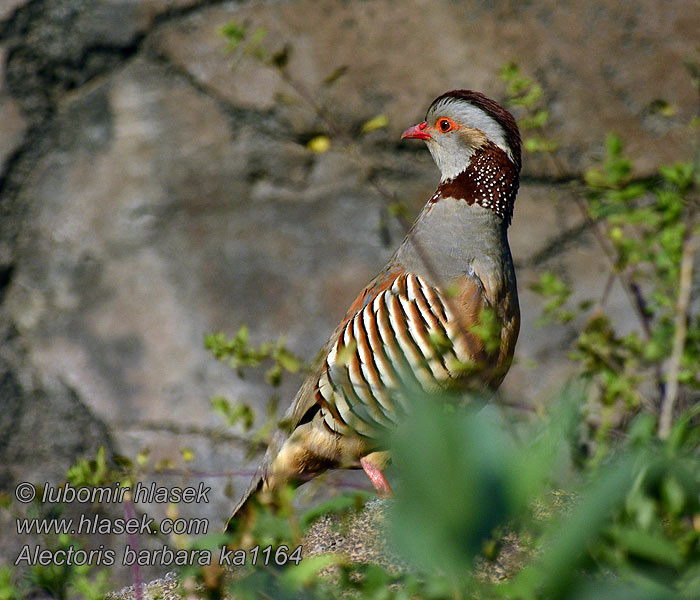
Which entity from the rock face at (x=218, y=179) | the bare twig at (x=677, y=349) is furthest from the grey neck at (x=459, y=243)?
the rock face at (x=218, y=179)

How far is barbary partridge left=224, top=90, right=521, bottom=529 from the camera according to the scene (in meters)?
2.60

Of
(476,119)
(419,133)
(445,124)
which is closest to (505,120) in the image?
(476,119)

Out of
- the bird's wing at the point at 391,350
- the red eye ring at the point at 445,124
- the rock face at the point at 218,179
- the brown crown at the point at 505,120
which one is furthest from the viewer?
the rock face at the point at 218,179

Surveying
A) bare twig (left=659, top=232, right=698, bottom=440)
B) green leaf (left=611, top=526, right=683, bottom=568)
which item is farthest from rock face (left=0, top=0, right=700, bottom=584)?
green leaf (left=611, top=526, right=683, bottom=568)

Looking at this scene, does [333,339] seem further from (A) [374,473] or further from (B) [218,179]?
(B) [218,179]

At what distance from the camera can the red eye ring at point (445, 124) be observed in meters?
2.89

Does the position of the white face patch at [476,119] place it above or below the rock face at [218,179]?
above

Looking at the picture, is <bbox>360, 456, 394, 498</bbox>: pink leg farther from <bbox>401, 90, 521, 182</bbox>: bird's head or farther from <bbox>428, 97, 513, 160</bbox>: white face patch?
<bbox>428, 97, 513, 160</bbox>: white face patch

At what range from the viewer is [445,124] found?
2.91m

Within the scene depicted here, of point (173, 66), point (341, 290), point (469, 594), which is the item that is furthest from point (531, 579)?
point (173, 66)

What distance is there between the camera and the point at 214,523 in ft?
14.7

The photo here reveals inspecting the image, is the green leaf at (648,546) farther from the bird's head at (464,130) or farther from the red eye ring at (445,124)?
the red eye ring at (445,124)

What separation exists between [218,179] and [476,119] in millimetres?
2082

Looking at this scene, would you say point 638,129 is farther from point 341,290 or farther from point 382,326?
point 382,326
